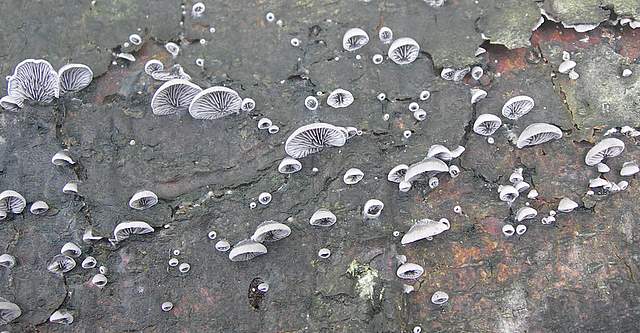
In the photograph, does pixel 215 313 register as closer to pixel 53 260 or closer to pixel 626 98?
pixel 53 260

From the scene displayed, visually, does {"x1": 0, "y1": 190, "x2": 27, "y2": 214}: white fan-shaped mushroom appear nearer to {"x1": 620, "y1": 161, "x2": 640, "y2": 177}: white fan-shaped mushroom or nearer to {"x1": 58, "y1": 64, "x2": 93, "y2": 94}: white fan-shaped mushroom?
{"x1": 58, "y1": 64, "x2": 93, "y2": 94}: white fan-shaped mushroom

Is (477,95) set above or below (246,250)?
above

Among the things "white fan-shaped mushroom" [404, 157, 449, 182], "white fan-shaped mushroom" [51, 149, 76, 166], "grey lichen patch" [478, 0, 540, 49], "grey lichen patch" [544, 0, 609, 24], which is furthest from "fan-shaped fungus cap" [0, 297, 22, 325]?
"grey lichen patch" [544, 0, 609, 24]

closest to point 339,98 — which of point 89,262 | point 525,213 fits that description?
point 525,213

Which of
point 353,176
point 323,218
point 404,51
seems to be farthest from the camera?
point 404,51

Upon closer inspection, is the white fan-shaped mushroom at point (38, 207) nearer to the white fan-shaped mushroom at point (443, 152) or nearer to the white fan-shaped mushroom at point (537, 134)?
the white fan-shaped mushroom at point (443, 152)

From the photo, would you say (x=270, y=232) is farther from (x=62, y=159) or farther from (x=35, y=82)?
(x=35, y=82)

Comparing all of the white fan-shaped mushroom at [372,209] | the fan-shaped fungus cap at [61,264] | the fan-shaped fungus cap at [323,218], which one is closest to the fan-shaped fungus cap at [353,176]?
the white fan-shaped mushroom at [372,209]
